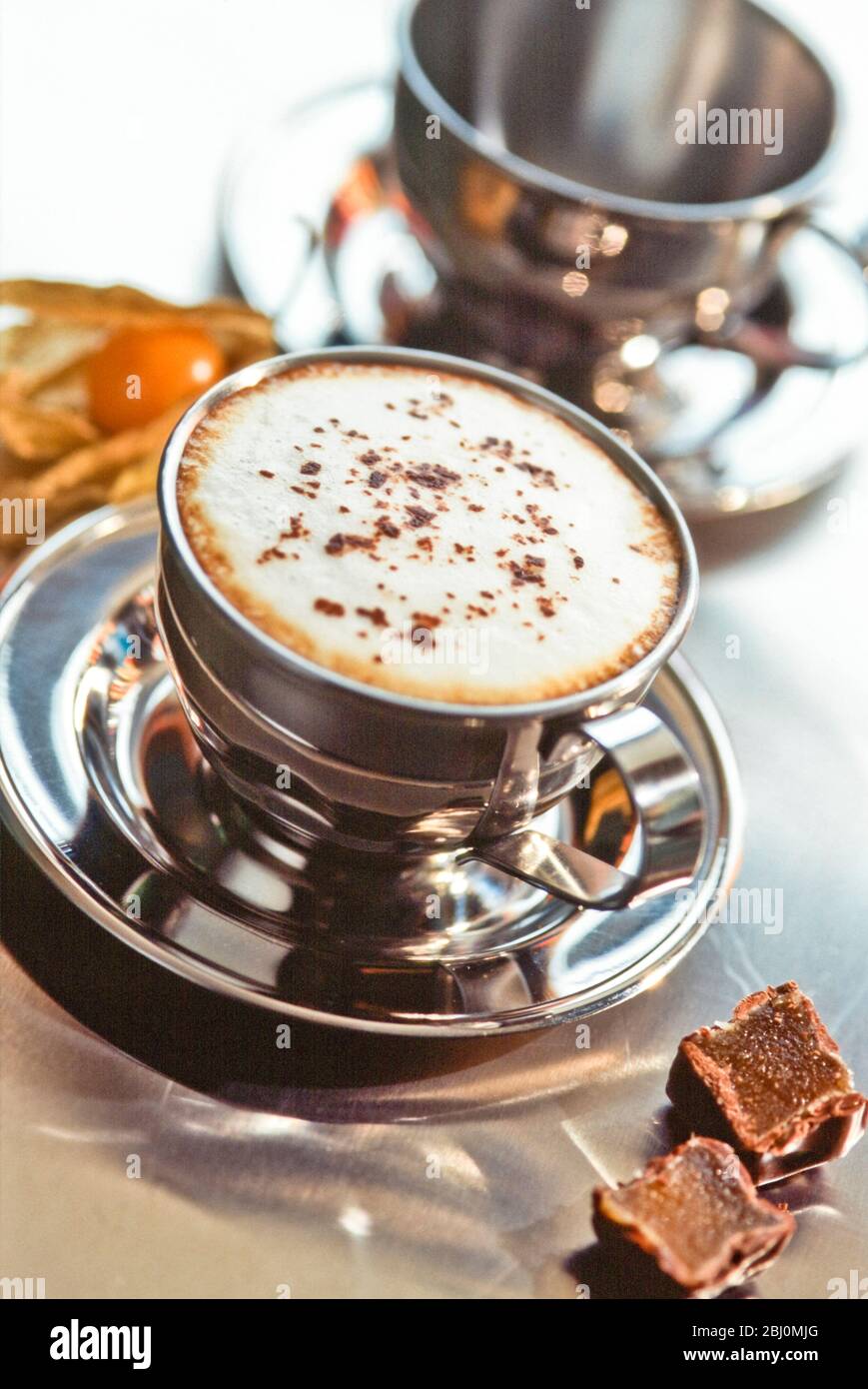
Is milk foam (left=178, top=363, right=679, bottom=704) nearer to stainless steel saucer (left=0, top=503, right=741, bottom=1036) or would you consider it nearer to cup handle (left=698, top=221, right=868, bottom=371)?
stainless steel saucer (left=0, top=503, right=741, bottom=1036)

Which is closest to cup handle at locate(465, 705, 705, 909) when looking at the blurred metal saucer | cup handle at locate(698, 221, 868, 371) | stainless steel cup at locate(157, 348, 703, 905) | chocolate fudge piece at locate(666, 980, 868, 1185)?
stainless steel cup at locate(157, 348, 703, 905)

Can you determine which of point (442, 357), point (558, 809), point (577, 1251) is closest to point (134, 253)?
point (442, 357)

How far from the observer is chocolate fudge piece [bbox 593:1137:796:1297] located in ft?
2.59

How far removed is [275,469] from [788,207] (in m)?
0.63

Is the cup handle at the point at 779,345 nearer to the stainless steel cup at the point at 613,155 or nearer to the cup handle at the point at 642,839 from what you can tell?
the stainless steel cup at the point at 613,155

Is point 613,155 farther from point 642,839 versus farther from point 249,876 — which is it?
point 249,876

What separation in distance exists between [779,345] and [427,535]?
0.74 meters

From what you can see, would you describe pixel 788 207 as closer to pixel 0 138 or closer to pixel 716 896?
pixel 716 896

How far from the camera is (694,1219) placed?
2.63ft

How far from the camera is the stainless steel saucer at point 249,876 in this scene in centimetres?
85

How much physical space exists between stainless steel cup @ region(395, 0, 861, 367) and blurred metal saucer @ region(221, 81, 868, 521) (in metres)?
0.05

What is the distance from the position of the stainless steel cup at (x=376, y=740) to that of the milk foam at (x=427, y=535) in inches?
0.8

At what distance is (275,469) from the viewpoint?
88cm

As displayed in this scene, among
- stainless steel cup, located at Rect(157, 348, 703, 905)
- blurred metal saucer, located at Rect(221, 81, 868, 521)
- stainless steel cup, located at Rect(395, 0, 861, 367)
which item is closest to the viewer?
stainless steel cup, located at Rect(157, 348, 703, 905)
